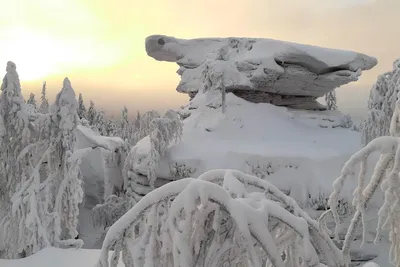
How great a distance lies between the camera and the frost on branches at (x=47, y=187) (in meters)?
10.1

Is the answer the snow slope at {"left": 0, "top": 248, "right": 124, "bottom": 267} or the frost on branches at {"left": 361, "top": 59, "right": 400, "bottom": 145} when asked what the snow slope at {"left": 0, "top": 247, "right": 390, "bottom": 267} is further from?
the frost on branches at {"left": 361, "top": 59, "right": 400, "bottom": 145}

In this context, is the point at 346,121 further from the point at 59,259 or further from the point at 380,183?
the point at 380,183

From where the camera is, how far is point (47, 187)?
34.3ft

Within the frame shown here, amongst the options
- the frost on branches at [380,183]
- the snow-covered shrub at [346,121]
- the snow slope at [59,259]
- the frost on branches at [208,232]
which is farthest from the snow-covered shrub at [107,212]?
the frost on branches at [380,183]

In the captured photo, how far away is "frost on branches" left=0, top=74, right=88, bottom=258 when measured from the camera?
10.1 metres

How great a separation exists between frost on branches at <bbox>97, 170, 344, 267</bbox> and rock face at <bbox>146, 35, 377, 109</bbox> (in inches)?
752

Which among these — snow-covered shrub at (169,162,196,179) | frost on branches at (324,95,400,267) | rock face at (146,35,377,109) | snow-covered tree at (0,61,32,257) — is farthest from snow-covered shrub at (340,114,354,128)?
frost on branches at (324,95,400,267)

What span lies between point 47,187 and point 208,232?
905cm

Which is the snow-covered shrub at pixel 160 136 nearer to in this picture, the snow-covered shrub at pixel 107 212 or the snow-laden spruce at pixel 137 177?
the snow-laden spruce at pixel 137 177

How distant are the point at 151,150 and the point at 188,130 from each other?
11.4ft

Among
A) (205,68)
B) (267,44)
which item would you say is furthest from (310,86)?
(205,68)

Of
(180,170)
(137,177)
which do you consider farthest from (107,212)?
(180,170)

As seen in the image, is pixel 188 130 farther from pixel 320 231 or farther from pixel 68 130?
pixel 320 231

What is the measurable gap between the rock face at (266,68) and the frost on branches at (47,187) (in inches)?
491
